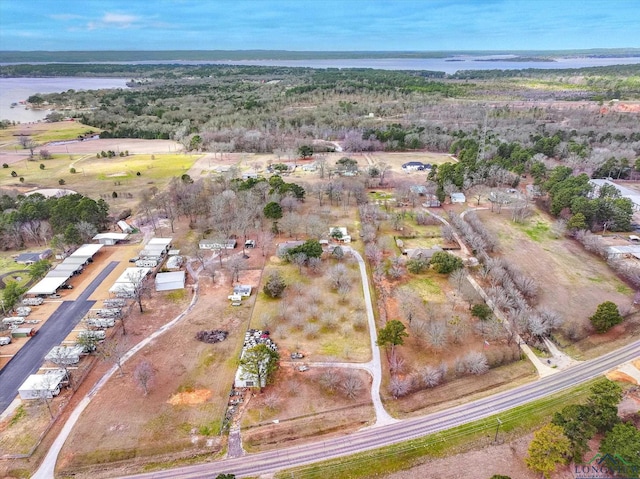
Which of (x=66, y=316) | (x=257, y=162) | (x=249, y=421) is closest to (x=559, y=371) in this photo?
(x=249, y=421)

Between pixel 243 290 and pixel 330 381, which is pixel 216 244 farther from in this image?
pixel 330 381

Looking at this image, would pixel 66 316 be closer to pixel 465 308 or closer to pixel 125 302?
pixel 125 302

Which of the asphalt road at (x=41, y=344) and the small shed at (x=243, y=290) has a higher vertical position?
the small shed at (x=243, y=290)

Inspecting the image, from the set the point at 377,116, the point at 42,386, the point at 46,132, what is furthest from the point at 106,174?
the point at 377,116

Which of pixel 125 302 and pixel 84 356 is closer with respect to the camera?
pixel 84 356

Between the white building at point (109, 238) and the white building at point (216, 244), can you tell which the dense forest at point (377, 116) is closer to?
the white building at point (216, 244)

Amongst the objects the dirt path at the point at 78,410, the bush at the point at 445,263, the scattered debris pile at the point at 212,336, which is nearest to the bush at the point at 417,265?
the bush at the point at 445,263
